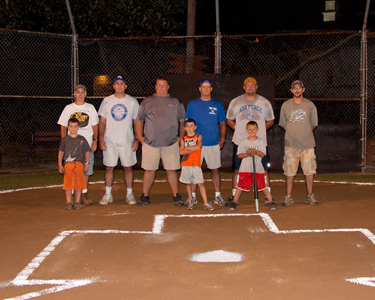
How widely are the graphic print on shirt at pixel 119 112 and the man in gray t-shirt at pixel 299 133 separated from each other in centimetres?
247

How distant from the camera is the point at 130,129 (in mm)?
8906

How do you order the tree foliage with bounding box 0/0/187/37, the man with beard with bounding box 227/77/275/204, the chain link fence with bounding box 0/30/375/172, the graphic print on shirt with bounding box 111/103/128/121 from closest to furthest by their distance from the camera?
the man with beard with bounding box 227/77/275/204 → the graphic print on shirt with bounding box 111/103/128/121 → the tree foliage with bounding box 0/0/187/37 → the chain link fence with bounding box 0/30/375/172

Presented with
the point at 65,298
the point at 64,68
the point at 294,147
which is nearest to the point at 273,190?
the point at 294,147

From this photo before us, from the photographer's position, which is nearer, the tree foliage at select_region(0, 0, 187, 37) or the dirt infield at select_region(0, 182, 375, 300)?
the dirt infield at select_region(0, 182, 375, 300)

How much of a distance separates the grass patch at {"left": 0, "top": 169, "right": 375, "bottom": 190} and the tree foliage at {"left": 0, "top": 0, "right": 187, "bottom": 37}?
4.31 metres

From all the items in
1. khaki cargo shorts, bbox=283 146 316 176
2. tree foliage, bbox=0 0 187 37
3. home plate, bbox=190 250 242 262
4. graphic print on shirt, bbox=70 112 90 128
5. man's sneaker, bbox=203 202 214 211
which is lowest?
home plate, bbox=190 250 242 262

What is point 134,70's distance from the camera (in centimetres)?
1795

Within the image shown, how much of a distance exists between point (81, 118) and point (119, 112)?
0.59m

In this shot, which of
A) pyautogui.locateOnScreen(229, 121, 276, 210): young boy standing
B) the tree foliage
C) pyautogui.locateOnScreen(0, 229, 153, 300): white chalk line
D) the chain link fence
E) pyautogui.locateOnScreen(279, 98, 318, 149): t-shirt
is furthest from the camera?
the chain link fence

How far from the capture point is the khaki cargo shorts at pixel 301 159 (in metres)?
8.67

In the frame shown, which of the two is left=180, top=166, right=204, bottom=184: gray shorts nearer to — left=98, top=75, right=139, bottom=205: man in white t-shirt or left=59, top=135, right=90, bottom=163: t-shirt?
left=98, top=75, right=139, bottom=205: man in white t-shirt

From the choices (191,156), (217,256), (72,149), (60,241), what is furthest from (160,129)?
(217,256)

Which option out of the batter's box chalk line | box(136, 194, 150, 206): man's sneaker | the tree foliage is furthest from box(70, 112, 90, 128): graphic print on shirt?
the tree foliage

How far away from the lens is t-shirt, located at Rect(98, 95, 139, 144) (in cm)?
876
